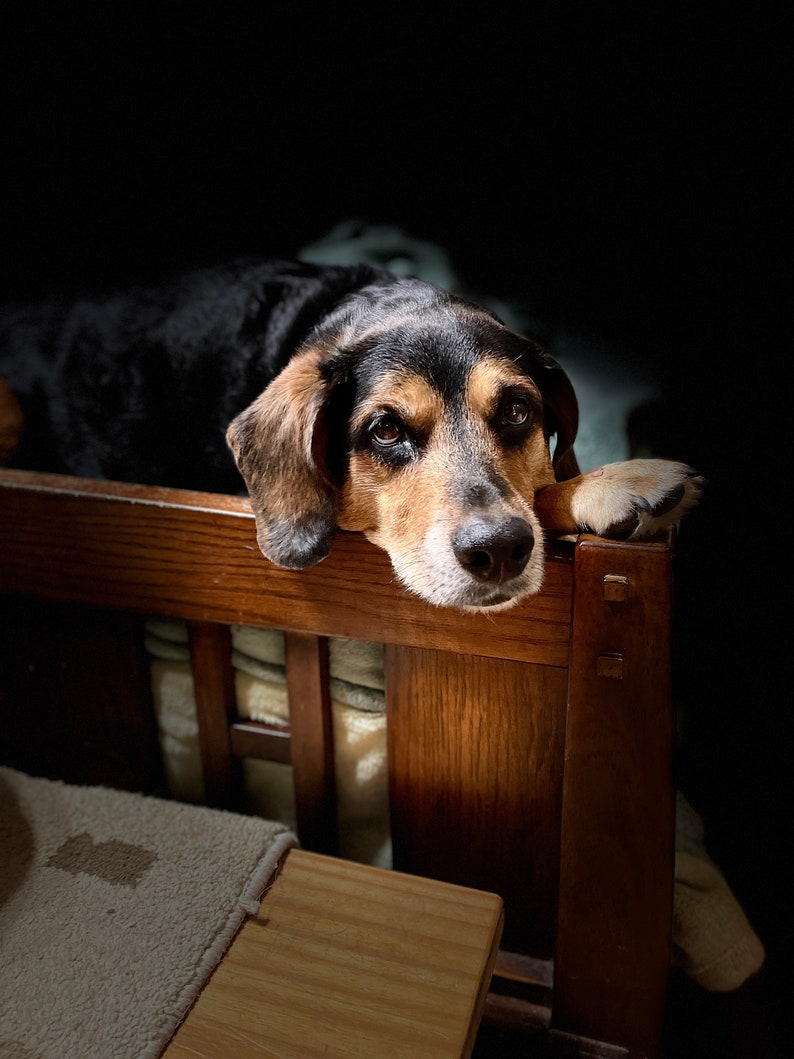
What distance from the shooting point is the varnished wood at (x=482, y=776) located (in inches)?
43.8

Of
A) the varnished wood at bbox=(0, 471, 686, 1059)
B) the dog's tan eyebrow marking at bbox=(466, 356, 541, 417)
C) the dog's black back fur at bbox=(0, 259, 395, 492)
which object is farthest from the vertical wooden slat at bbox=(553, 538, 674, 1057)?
the dog's black back fur at bbox=(0, 259, 395, 492)

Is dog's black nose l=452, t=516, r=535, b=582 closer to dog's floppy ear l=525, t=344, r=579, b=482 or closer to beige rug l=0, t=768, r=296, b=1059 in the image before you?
dog's floppy ear l=525, t=344, r=579, b=482

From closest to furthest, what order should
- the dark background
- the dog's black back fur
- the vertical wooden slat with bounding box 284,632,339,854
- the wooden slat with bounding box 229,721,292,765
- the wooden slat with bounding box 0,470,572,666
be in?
the wooden slat with bounding box 0,470,572,666 < the vertical wooden slat with bounding box 284,632,339,854 < the wooden slat with bounding box 229,721,292,765 < the dark background < the dog's black back fur

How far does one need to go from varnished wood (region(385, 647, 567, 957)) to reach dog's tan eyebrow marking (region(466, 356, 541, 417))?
384 millimetres

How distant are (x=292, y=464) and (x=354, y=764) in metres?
0.50

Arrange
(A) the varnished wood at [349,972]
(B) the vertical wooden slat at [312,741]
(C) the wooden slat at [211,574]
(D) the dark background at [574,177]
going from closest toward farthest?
(A) the varnished wood at [349,972]
(C) the wooden slat at [211,574]
(B) the vertical wooden slat at [312,741]
(D) the dark background at [574,177]

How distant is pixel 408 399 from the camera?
1204 millimetres

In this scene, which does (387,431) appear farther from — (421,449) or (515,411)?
(515,411)

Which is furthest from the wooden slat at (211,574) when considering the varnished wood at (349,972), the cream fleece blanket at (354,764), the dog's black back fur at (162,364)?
the dog's black back fur at (162,364)

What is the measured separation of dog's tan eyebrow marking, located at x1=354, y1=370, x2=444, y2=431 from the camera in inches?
47.3

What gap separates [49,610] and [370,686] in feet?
1.86

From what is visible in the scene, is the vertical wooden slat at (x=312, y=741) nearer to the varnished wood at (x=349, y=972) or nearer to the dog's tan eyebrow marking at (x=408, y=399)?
the varnished wood at (x=349, y=972)

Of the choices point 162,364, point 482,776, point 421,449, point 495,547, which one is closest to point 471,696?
point 482,776

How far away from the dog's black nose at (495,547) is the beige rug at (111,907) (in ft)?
1.77
